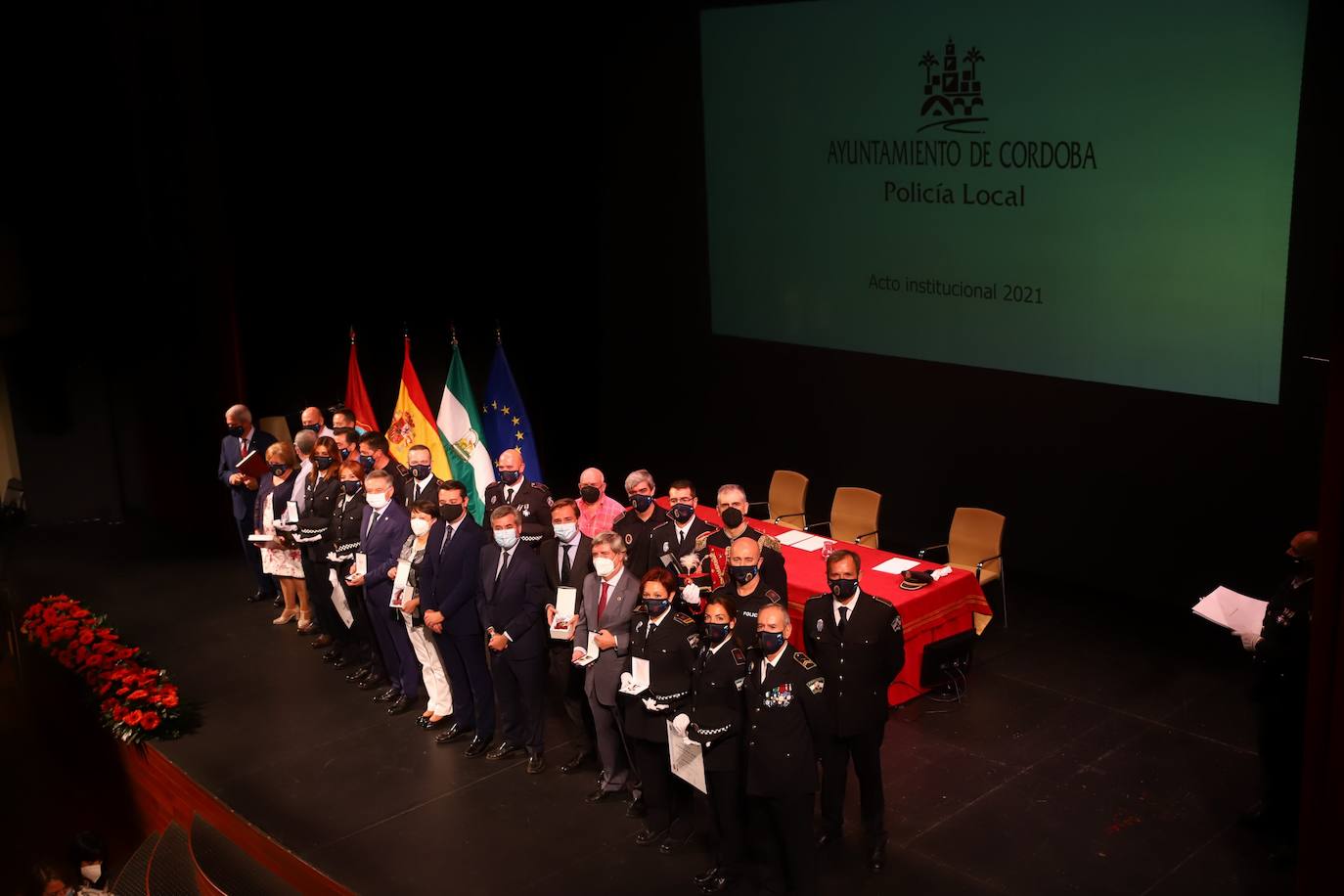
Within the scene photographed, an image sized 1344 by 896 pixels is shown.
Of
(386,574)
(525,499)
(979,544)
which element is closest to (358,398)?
(386,574)

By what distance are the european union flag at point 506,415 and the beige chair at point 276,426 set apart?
288cm

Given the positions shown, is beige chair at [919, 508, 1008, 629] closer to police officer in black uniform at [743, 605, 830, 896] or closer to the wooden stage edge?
police officer in black uniform at [743, 605, 830, 896]

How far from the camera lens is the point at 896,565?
8.88 meters

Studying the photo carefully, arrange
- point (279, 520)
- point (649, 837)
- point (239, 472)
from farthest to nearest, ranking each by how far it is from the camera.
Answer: point (239, 472)
point (279, 520)
point (649, 837)

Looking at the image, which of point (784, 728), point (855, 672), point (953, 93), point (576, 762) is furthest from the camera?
point (953, 93)

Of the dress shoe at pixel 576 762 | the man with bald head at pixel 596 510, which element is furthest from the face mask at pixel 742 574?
the man with bald head at pixel 596 510

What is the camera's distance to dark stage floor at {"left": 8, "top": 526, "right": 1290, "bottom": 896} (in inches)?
264

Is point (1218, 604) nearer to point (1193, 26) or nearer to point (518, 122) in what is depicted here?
point (1193, 26)

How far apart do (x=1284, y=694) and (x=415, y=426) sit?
5.92 metres

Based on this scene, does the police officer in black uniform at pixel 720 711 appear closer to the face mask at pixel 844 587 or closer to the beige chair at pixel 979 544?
the face mask at pixel 844 587

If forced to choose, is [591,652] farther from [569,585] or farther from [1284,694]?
[1284,694]

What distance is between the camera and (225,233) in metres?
11.8

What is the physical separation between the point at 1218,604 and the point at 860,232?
441cm

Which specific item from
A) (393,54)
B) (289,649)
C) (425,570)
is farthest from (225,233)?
(425,570)
